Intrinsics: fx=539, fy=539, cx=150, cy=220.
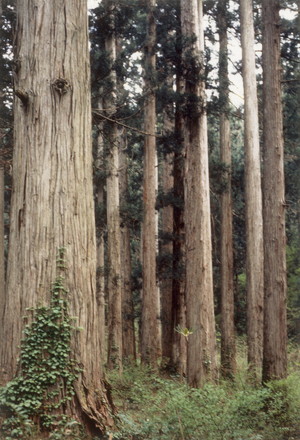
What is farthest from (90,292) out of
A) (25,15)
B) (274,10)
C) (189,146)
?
(274,10)

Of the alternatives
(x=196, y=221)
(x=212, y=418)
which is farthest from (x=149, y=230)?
Answer: (x=212, y=418)

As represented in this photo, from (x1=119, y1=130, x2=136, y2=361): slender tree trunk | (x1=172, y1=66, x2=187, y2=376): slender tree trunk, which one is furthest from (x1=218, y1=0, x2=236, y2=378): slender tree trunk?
(x1=119, y1=130, x2=136, y2=361): slender tree trunk

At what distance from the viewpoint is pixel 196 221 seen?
1196 centimetres

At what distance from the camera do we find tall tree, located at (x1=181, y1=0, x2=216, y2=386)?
466 inches

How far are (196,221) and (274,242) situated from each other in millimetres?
2323

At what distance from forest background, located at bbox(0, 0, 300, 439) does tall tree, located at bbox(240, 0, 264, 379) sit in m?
0.05

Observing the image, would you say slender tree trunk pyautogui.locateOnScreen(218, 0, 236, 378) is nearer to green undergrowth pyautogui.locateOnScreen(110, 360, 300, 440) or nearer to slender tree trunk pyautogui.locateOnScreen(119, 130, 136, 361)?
slender tree trunk pyautogui.locateOnScreen(119, 130, 136, 361)

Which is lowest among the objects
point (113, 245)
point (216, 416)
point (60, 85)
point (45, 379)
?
point (216, 416)

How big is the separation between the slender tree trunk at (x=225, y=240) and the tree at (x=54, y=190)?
36.6 feet

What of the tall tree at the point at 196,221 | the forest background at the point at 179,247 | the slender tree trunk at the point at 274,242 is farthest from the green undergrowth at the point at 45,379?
the tall tree at the point at 196,221

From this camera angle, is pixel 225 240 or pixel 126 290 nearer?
pixel 225 240

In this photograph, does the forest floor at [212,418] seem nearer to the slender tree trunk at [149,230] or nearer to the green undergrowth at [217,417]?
the green undergrowth at [217,417]

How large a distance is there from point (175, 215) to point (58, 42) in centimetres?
1118

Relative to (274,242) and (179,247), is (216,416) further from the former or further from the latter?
(179,247)
